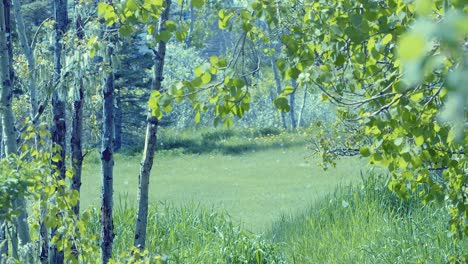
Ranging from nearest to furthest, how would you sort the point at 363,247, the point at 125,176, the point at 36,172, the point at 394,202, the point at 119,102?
the point at 36,172 → the point at 363,247 → the point at 394,202 → the point at 125,176 → the point at 119,102

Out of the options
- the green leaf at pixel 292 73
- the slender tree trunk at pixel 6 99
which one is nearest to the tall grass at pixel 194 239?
the slender tree trunk at pixel 6 99

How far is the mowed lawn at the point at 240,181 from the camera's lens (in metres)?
11.2

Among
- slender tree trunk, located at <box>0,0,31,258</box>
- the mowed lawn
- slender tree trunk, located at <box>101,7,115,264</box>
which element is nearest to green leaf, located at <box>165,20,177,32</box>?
slender tree trunk, located at <box>0,0,31,258</box>

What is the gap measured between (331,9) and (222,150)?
16.1 m

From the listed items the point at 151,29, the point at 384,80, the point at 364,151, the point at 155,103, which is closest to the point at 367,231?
the point at 364,151

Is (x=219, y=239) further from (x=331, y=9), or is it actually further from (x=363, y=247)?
(x=331, y=9)

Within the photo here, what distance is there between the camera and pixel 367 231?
7312 millimetres

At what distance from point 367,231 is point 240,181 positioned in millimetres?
7301

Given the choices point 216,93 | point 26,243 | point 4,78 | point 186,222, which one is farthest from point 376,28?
point 186,222

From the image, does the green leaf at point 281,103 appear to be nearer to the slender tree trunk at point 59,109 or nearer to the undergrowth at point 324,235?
the slender tree trunk at point 59,109

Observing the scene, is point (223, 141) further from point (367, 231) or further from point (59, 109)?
point (59, 109)

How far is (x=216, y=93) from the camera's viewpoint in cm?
310

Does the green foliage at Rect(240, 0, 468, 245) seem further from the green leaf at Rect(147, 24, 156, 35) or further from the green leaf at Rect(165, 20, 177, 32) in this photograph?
the green leaf at Rect(147, 24, 156, 35)

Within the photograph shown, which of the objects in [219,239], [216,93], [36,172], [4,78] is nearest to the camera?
[216,93]
